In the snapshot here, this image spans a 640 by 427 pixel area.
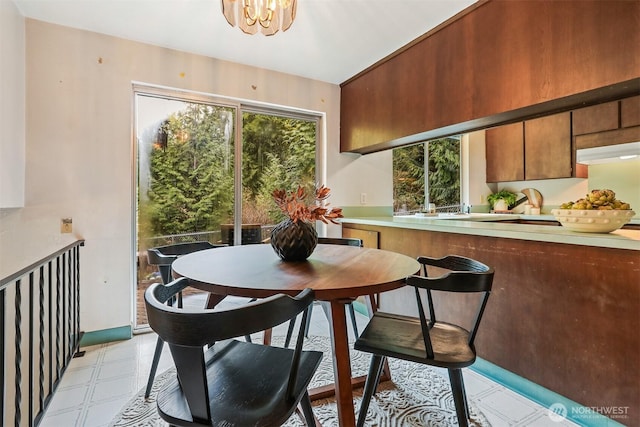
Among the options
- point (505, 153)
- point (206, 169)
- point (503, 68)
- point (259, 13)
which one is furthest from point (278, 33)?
point (505, 153)

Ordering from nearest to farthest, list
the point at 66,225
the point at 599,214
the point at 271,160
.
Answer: the point at 599,214
the point at 66,225
the point at 271,160

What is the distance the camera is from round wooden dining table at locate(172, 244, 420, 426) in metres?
1.14

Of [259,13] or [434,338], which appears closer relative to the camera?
[434,338]

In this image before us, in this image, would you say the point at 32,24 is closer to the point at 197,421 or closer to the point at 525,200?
the point at 197,421

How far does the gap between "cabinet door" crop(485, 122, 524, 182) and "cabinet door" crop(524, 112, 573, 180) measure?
0.09 m

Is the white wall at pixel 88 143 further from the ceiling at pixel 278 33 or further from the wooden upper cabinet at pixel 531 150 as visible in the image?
the wooden upper cabinet at pixel 531 150

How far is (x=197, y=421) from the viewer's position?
85cm

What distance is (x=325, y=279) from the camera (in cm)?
125

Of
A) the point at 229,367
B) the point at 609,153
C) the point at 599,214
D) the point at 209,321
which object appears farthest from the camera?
the point at 609,153

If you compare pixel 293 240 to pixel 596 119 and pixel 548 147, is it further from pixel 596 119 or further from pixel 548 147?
pixel 548 147

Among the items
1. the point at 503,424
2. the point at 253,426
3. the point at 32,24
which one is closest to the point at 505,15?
the point at 503,424

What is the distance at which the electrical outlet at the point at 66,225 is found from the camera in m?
2.29

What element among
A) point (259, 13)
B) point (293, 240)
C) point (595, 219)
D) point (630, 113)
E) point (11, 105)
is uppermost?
point (259, 13)

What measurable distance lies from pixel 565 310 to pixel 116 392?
253 centimetres
